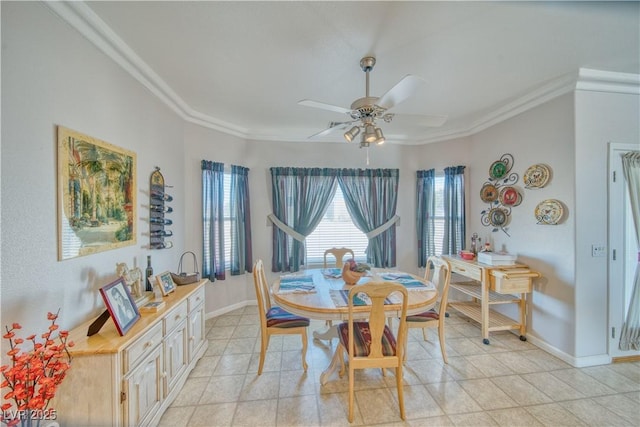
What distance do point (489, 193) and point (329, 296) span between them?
274 centimetres

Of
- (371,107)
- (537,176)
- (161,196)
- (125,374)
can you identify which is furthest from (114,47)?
(537,176)

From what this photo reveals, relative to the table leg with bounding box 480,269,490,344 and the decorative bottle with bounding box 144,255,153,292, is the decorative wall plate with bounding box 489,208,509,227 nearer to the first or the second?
the table leg with bounding box 480,269,490,344

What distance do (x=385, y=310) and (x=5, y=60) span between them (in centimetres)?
259

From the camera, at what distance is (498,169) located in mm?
3199

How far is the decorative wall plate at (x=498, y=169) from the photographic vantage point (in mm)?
3121

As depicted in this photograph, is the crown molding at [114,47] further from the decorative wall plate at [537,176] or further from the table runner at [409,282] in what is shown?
the decorative wall plate at [537,176]

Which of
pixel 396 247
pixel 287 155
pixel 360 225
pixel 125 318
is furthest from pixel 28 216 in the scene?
pixel 396 247

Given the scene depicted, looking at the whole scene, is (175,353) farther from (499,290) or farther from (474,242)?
(474,242)

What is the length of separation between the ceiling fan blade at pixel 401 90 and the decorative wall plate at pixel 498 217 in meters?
2.41

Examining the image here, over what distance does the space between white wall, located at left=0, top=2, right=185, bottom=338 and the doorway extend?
4503 millimetres

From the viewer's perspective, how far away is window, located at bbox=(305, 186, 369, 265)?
13.4 ft

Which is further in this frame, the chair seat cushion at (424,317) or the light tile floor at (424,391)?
the chair seat cushion at (424,317)

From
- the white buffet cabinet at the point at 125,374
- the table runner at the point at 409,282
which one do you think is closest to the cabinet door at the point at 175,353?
the white buffet cabinet at the point at 125,374

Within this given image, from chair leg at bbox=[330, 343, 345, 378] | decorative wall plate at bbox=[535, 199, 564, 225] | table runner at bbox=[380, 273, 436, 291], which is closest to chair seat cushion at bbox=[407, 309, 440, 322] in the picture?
table runner at bbox=[380, 273, 436, 291]
